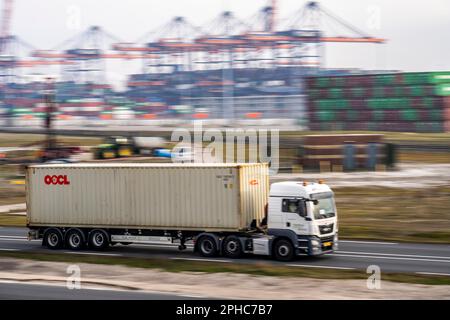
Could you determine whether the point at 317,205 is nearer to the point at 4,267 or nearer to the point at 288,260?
the point at 288,260

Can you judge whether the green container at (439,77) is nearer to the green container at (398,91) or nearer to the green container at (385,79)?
the green container at (398,91)

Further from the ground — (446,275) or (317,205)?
(317,205)

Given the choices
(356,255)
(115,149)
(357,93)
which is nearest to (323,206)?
(356,255)

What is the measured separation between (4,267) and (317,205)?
11900 millimetres

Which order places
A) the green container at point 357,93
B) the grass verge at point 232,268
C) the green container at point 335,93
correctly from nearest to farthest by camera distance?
the grass verge at point 232,268 < the green container at point 357,93 < the green container at point 335,93

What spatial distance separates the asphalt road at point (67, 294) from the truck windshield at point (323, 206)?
8.88 m

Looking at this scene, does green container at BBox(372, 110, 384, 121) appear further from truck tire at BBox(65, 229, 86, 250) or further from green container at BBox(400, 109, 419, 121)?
truck tire at BBox(65, 229, 86, 250)

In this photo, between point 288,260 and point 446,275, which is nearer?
point 446,275

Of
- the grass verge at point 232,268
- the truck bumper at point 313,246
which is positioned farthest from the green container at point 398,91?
the grass verge at point 232,268

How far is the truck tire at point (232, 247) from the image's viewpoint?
88.5 ft

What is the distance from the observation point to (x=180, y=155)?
72.4 metres

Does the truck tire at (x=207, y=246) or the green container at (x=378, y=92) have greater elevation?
the green container at (x=378, y=92)
